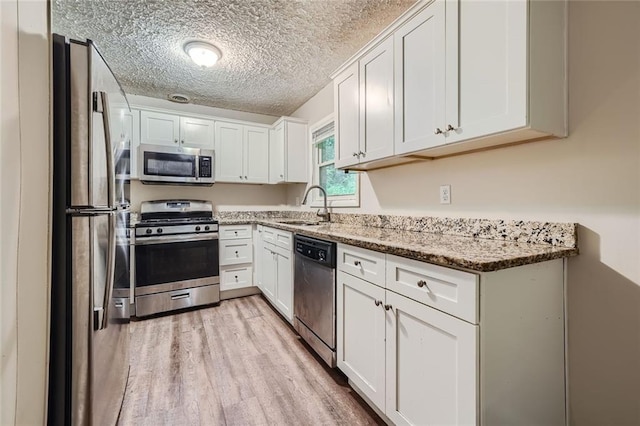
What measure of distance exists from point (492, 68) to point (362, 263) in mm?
1062

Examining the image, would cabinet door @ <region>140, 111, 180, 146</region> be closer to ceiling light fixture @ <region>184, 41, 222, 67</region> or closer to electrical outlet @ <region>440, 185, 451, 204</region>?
ceiling light fixture @ <region>184, 41, 222, 67</region>

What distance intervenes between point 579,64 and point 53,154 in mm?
2071

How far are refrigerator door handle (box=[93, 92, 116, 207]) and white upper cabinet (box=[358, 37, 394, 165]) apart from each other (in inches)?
57.0

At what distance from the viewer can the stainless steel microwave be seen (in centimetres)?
300

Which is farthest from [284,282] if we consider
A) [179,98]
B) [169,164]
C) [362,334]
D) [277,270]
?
[179,98]

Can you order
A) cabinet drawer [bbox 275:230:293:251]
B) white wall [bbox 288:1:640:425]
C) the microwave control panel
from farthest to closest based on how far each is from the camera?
1. the microwave control panel
2. cabinet drawer [bbox 275:230:293:251]
3. white wall [bbox 288:1:640:425]

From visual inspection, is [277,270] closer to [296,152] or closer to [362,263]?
[362,263]

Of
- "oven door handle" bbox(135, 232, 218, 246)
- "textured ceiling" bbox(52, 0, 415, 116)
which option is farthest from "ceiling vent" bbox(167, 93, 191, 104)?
"oven door handle" bbox(135, 232, 218, 246)

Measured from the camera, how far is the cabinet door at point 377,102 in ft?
5.65

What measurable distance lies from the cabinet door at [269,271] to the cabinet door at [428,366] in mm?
1691

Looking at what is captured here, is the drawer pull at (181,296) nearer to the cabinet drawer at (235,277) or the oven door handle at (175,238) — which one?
the cabinet drawer at (235,277)

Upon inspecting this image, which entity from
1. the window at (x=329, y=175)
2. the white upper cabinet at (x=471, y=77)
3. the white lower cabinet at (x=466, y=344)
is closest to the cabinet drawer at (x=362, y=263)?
the white lower cabinet at (x=466, y=344)

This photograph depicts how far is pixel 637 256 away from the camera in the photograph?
100cm

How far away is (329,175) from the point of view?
3211 mm
